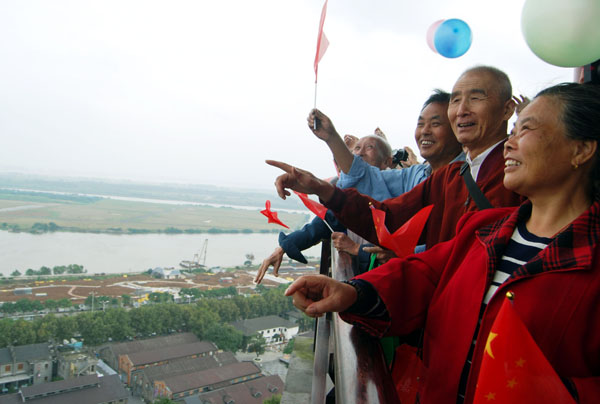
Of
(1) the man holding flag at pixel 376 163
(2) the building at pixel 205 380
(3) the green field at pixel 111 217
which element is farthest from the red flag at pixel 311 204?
(3) the green field at pixel 111 217

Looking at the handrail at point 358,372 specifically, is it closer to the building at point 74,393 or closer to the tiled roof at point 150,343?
the building at point 74,393

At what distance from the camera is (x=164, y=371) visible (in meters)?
10.3

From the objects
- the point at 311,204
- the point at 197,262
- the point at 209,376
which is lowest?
the point at 209,376

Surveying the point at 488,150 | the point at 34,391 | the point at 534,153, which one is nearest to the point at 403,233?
the point at 488,150

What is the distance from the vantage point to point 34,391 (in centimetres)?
770

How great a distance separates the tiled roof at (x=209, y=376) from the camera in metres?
9.46

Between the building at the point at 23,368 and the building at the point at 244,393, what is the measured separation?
11.2 ft

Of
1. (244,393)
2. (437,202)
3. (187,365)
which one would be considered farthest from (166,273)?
(437,202)

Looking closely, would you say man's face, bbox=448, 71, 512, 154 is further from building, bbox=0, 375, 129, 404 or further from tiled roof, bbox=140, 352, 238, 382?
tiled roof, bbox=140, 352, 238, 382

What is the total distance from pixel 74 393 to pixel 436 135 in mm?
9565

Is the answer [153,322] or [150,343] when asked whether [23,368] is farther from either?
[153,322]

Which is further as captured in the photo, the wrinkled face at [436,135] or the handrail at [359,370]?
the wrinkled face at [436,135]

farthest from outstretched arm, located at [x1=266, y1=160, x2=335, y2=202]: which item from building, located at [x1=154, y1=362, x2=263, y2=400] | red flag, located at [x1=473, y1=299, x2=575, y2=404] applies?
building, located at [x1=154, y1=362, x2=263, y2=400]

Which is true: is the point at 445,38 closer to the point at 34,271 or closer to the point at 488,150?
the point at 488,150
